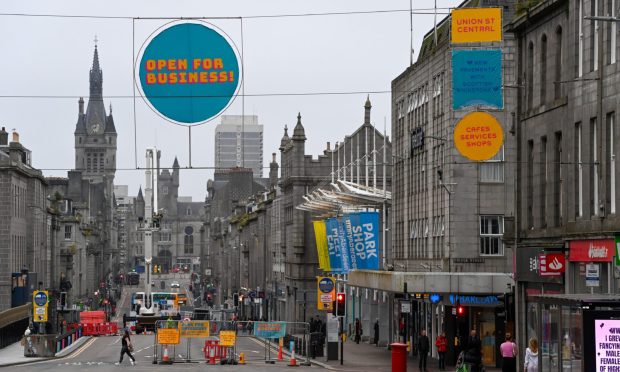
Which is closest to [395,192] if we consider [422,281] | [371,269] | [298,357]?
[371,269]

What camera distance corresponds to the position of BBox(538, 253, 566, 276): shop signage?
3722cm

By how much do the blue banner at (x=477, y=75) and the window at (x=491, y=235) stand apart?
52.4ft

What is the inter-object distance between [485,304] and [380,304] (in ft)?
74.5

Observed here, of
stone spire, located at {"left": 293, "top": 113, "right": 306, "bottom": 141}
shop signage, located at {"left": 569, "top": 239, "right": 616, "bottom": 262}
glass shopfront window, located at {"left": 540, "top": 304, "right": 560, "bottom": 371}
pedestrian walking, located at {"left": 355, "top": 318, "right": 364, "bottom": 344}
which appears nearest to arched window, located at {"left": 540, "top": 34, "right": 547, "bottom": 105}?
shop signage, located at {"left": 569, "top": 239, "right": 616, "bottom": 262}

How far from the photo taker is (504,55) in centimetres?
5197

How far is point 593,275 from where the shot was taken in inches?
1344

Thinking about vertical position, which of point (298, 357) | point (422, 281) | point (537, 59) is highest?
point (537, 59)

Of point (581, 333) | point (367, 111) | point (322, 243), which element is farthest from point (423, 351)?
point (367, 111)

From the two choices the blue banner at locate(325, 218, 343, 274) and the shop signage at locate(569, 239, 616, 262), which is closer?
the shop signage at locate(569, 239, 616, 262)

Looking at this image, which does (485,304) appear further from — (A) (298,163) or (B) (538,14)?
(A) (298,163)

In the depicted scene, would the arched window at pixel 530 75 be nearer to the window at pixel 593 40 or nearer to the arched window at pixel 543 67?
the arched window at pixel 543 67

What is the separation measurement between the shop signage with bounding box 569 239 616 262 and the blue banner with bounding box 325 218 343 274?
33.8 meters

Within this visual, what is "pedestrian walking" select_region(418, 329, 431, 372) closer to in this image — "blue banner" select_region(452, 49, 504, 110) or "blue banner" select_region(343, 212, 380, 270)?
"blue banner" select_region(452, 49, 504, 110)

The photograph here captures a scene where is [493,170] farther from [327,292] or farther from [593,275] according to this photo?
[593,275]
